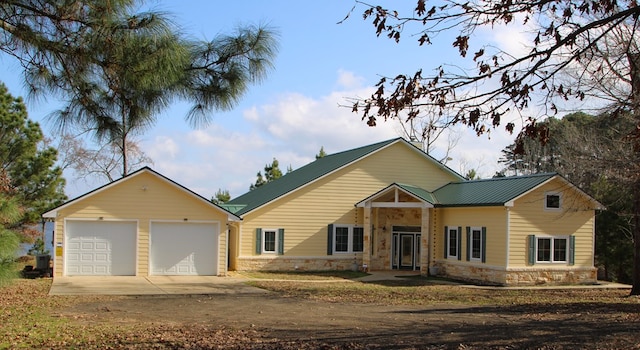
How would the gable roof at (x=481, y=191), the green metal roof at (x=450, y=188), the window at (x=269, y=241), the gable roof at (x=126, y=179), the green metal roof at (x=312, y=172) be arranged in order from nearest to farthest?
the gable roof at (x=126, y=179) → the gable roof at (x=481, y=191) → the green metal roof at (x=450, y=188) → the window at (x=269, y=241) → the green metal roof at (x=312, y=172)

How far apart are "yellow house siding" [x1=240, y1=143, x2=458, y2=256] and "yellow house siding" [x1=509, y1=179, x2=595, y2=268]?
6.51 metres

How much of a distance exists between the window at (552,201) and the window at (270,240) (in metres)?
10.7

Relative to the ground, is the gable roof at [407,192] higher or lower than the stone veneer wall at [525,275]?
higher

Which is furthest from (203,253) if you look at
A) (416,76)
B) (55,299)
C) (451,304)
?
(416,76)

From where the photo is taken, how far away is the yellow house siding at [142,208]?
23250 mm

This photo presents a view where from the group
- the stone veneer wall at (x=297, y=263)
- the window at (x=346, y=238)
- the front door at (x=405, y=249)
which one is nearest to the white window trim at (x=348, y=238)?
the window at (x=346, y=238)

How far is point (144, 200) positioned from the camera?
24.0m

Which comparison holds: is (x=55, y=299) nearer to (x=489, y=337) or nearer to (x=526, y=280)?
(x=489, y=337)

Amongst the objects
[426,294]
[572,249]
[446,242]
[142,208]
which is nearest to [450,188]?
[446,242]

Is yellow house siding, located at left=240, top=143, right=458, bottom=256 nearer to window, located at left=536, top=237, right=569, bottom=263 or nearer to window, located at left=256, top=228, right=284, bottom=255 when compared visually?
window, located at left=256, top=228, right=284, bottom=255

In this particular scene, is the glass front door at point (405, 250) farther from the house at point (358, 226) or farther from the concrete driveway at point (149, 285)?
the concrete driveway at point (149, 285)

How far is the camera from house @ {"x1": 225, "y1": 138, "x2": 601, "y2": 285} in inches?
972

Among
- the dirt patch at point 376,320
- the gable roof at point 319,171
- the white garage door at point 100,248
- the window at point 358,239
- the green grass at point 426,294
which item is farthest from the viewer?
the window at point 358,239

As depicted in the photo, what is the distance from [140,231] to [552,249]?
50.8 feet
